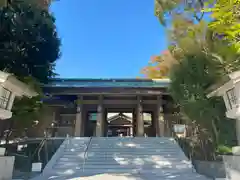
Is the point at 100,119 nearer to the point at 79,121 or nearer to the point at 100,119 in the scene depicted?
the point at 100,119

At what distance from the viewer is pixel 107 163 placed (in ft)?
25.9

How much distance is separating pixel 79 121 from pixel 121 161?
21.0 ft

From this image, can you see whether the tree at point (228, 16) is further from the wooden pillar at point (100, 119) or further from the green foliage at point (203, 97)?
the wooden pillar at point (100, 119)

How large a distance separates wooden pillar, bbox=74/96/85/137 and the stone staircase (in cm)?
326

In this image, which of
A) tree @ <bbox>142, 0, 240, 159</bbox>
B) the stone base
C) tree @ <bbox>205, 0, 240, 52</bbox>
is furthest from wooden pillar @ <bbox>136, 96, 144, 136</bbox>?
tree @ <bbox>205, 0, 240, 52</bbox>

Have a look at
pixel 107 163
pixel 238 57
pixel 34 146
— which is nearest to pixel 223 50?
pixel 238 57

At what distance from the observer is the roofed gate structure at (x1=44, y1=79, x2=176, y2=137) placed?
13547 millimetres

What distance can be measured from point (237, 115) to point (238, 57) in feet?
5.44

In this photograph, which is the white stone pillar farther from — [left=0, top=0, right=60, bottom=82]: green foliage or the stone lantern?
the stone lantern

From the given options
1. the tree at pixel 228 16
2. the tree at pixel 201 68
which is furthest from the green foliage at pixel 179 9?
the tree at pixel 228 16

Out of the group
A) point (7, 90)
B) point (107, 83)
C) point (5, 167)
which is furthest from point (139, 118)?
point (7, 90)

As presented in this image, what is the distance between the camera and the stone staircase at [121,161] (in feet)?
21.6

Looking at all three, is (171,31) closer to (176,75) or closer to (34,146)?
(176,75)

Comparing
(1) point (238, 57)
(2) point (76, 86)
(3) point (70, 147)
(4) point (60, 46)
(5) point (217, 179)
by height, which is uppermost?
(4) point (60, 46)
